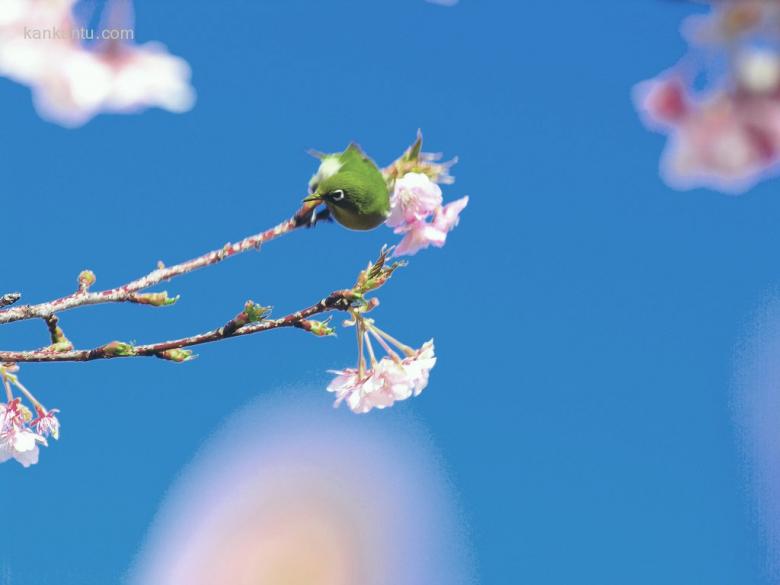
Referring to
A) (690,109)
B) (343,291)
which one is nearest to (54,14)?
(690,109)

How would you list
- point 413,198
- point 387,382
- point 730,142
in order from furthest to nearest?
point 387,382 → point 413,198 → point 730,142

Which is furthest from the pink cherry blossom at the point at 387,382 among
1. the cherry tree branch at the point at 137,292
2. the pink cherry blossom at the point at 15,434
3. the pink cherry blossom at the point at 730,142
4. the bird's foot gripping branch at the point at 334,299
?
the pink cherry blossom at the point at 730,142

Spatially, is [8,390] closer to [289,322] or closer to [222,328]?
[222,328]

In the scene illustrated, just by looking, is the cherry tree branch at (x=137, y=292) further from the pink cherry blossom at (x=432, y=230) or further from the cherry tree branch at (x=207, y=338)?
the pink cherry blossom at (x=432, y=230)

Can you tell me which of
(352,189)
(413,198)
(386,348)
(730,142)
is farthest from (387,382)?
(730,142)

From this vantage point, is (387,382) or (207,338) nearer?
(207,338)

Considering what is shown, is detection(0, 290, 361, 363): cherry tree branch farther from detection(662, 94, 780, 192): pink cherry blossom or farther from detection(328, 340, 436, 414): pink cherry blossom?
detection(662, 94, 780, 192): pink cherry blossom

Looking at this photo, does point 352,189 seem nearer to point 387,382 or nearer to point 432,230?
point 432,230
